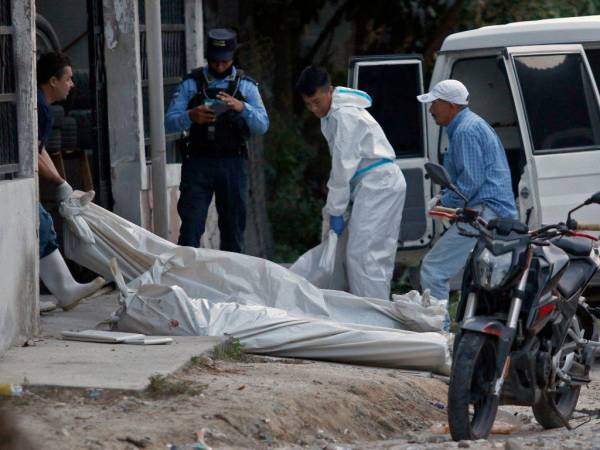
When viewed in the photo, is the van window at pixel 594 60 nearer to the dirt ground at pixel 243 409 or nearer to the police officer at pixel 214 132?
the police officer at pixel 214 132

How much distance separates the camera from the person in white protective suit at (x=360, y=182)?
28.0ft

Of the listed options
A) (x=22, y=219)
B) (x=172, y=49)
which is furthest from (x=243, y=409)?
(x=172, y=49)

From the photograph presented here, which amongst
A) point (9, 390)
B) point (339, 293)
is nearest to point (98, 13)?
point (339, 293)

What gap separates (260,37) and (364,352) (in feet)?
24.2

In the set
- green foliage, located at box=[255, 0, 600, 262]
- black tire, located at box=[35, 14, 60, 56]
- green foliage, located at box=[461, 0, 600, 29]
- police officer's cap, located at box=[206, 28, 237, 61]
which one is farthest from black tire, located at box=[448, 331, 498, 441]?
green foliage, located at box=[461, 0, 600, 29]

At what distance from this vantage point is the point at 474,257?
6043 millimetres

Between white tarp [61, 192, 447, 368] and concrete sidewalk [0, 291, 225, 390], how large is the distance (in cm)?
57

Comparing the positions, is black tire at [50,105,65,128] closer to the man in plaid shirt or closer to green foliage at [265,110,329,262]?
the man in plaid shirt

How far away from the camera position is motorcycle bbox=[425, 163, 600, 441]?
5.81 m

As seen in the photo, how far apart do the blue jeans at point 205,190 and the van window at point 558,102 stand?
6.78ft

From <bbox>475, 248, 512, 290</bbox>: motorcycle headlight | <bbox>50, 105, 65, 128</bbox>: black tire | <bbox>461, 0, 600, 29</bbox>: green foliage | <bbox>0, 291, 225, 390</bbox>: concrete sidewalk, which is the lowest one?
<bbox>0, 291, 225, 390</bbox>: concrete sidewalk

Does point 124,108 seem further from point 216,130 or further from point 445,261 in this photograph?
point 445,261

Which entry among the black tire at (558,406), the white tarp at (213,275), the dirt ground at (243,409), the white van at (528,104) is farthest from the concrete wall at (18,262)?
the white van at (528,104)

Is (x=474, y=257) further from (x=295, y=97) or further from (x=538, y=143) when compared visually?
(x=295, y=97)
